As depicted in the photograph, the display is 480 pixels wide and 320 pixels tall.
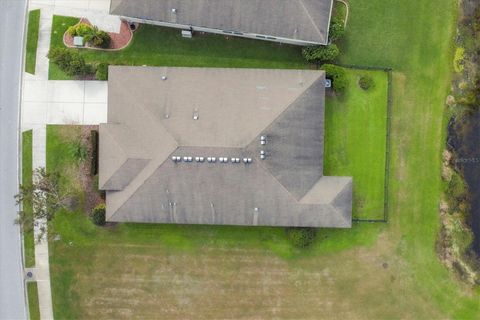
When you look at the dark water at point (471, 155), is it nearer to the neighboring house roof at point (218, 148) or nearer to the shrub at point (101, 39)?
the neighboring house roof at point (218, 148)

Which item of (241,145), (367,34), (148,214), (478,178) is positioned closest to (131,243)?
(148,214)

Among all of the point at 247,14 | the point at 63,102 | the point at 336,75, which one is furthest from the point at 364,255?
the point at 63,102

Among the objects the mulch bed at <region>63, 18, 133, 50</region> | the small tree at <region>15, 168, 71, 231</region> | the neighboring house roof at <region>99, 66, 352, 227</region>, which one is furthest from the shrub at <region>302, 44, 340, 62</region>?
the small tree at <region>15, 168, 71, 231</region>

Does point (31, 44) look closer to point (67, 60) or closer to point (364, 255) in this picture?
point (67, 60)

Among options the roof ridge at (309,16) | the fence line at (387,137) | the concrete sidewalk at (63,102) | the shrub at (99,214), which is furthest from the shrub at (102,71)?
the fence line at (387,137)

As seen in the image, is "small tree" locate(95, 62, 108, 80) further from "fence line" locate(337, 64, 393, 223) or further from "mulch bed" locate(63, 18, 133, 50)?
"fence line" locate(337, 64, 393, 223)

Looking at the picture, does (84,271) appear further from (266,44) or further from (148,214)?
(266,44)
